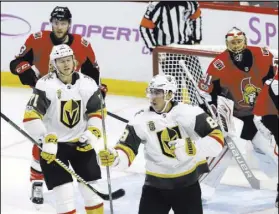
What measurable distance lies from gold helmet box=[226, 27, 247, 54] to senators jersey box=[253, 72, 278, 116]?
0.33 metres

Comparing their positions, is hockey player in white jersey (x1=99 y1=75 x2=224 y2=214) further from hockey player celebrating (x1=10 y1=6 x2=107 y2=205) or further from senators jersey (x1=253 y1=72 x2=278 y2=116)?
hockey player celebrating (x1=10 y1=6 x2=107 y2=205)

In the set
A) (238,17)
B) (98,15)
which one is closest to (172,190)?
(238,17)

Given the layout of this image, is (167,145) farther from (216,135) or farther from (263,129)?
(263,129)

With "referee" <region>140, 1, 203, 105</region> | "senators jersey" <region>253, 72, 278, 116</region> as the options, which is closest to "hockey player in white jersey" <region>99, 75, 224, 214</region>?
→ "senators jersey" <region>253, 72, 278, 116</region>

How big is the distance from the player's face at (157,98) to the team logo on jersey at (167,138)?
9 cm

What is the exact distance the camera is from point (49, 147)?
14.1ft

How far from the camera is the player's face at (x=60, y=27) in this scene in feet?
15.9

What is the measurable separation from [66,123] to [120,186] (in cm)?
118

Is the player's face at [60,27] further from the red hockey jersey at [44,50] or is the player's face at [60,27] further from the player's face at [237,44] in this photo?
the player's face at [237,44]

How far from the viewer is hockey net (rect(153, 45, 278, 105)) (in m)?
5.65

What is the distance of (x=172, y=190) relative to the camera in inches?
157

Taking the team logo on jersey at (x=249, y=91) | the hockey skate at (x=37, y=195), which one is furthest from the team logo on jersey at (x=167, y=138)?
the hockey skate at (x=37, y=195)

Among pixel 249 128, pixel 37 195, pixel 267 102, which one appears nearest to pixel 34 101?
pixel 37 195

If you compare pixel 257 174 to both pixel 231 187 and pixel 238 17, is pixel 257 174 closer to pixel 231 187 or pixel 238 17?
pixel 231 187
